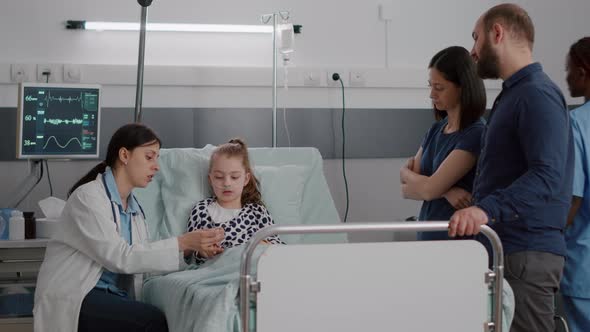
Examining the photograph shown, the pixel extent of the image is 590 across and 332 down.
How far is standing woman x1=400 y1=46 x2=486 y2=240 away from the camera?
281 cm

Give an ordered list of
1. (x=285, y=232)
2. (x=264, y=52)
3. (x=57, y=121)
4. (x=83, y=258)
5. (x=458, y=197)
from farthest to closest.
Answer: (x=264, y=52), (x=57, y=121), (x=83, y=258), (x=458, y=197), (x=285, y=232)

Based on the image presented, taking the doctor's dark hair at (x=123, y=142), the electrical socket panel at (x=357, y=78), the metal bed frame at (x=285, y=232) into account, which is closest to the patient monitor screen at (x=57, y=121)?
the doctor's dark hair at (x=123, y=142)

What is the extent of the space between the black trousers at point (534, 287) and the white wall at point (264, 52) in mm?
2353

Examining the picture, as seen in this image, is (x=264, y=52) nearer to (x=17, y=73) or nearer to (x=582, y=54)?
(x=17, y=73)

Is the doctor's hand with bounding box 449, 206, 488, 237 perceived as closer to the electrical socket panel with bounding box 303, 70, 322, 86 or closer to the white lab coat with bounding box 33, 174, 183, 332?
the white lab coat with bounding box 33, 174, 183, 332

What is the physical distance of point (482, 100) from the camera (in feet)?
9.44

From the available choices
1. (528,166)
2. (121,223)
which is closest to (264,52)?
(121,223)

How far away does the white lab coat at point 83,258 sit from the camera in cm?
287

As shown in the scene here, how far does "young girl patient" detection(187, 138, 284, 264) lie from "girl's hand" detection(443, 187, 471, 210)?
2.66 ft

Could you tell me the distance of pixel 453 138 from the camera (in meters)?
2.92

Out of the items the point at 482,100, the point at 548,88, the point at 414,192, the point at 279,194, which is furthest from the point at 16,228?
the point at 548,88

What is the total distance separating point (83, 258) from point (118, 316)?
259mm

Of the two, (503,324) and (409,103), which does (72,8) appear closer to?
(409,103)

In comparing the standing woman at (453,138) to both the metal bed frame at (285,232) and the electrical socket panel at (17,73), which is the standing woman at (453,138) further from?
the electrical socket panel at (17,73)
